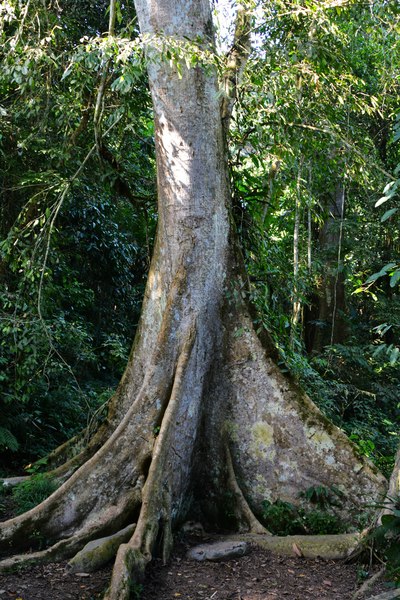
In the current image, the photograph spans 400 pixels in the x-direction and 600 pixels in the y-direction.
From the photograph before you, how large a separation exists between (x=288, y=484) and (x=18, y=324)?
137 inches

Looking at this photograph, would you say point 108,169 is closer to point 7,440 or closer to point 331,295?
point 7,440

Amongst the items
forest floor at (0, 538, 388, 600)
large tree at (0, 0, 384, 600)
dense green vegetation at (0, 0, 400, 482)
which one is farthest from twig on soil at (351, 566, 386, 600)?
dense green vegetation at (0, 0, 400, 482)

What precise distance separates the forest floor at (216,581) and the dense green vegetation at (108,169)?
150 centimetres

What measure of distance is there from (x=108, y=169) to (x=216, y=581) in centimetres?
485

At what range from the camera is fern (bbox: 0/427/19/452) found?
27.2 ft

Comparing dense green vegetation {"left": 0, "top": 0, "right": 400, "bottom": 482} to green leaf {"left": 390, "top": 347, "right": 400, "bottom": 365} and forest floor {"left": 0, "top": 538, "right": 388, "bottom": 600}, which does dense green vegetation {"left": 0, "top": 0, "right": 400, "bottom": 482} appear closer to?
green leaf {"left": 390, "top": 347, "right": 400, "bottom": 365}

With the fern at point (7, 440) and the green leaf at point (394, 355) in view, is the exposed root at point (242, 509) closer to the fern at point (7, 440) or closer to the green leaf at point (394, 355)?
the green leaf at point (394, 355)

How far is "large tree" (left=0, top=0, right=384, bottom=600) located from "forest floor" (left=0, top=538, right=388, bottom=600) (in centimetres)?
56

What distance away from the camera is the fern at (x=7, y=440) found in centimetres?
830

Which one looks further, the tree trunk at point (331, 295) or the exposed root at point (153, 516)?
the tree trunk at point (331, 295)

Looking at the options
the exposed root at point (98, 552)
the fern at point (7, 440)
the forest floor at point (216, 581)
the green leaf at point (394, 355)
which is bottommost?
the forest floor at point (216, 581)

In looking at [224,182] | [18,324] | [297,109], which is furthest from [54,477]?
[297,109]

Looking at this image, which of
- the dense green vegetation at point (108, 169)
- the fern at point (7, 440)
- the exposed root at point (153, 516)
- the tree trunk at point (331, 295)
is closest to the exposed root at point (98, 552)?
the exposed root at point (153, 516)

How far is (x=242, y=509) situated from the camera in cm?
636
